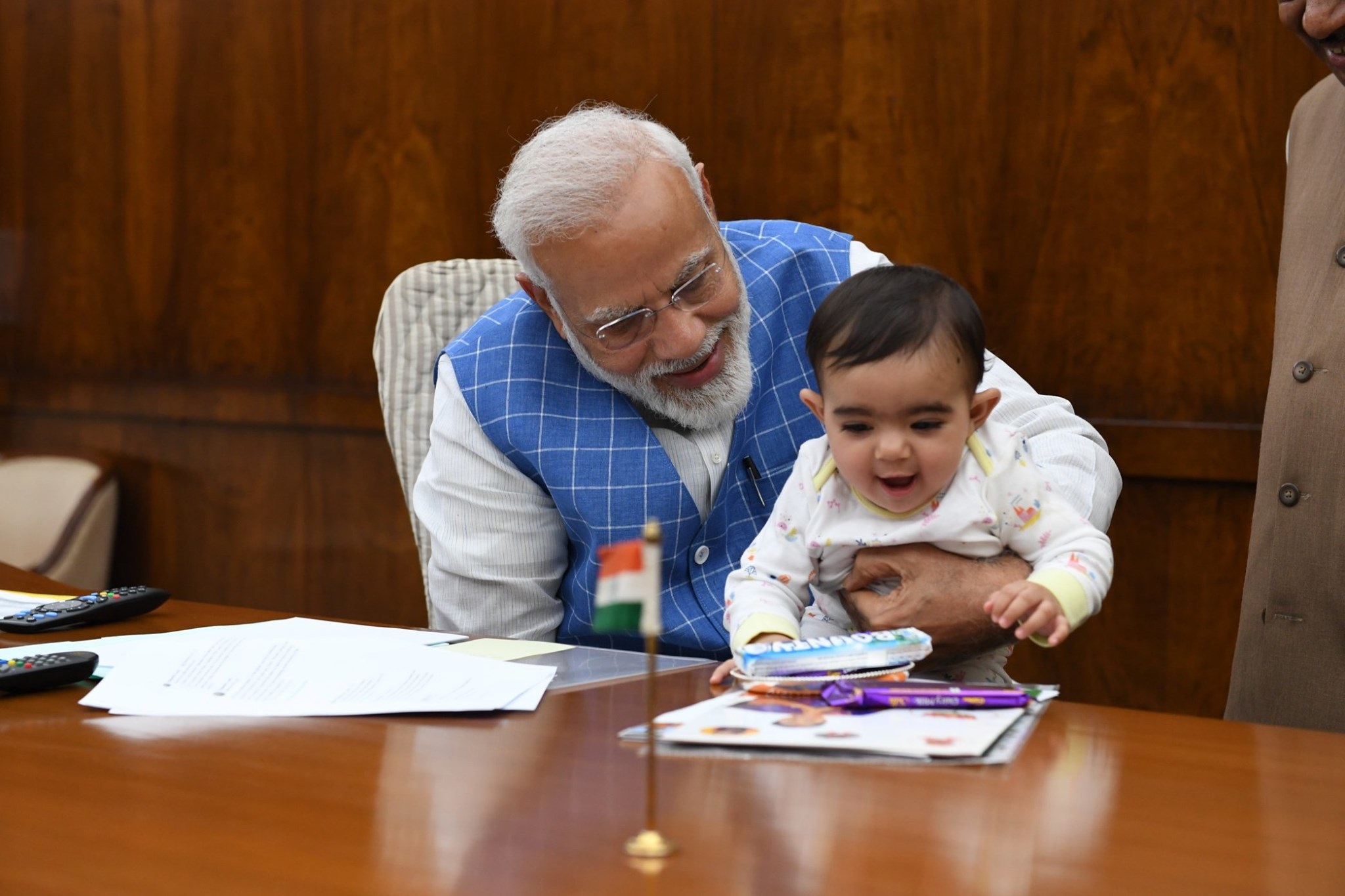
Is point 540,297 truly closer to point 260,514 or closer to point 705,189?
point 705,189

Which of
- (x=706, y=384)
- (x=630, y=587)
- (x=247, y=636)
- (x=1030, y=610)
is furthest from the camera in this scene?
(x=706, y=384)

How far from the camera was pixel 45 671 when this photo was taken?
4.86 feet

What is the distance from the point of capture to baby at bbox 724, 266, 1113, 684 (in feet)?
5.21

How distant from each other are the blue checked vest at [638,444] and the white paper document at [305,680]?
23.7 inches

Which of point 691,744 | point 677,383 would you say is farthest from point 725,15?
point 691,744

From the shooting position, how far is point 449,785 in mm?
1136

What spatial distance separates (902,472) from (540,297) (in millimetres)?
909

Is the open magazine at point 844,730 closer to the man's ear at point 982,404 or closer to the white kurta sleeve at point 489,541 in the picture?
the man's ear at point 982,404

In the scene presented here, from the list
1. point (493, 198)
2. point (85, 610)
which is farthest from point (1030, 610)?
point (493, 198)

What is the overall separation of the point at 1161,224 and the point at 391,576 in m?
2.45

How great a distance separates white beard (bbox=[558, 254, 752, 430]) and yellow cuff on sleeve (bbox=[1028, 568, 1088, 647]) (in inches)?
31.2

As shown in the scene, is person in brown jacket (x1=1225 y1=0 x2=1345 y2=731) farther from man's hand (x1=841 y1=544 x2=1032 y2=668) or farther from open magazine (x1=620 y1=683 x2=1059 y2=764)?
open magazine (x1=620 y1=683 x2=1059 y2=764)

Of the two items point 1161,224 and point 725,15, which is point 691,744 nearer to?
point 1161,224

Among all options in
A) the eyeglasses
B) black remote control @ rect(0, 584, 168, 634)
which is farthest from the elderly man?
black remote control @ rect(0, 584, 168, 634)
